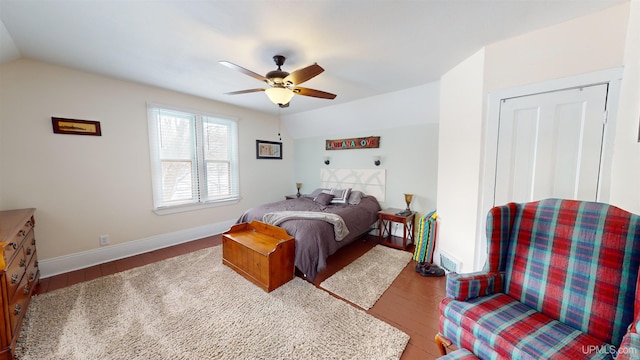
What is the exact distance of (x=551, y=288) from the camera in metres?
1.24

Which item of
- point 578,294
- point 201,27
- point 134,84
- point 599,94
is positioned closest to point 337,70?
point 201,27

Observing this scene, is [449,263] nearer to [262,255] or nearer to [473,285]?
[473,285]

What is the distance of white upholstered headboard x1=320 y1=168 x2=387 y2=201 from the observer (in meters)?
4.06

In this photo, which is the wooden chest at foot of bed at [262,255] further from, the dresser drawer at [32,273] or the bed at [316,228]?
the dresser drawer at [32,273]

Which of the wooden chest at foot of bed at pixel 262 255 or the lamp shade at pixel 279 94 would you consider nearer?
the lamp shade at pixel 279 94

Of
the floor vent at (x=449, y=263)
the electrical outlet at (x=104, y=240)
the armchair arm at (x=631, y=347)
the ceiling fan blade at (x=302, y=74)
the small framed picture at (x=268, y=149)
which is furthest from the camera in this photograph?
the small framed picture at (x=268, y=149)

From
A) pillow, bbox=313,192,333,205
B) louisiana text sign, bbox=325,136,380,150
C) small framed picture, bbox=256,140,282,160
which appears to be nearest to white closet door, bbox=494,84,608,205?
louisiana text sign, bbox=325,136,380,150

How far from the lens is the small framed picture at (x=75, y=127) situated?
2.47m

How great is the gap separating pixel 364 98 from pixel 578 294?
3.13m

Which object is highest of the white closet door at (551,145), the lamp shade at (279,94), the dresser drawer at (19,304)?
the lamp shade at (279,94)

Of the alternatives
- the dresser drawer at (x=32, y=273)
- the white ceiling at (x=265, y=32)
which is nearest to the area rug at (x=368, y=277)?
the white ceiling at (x=265, y=32)

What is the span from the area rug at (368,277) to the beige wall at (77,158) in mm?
2783

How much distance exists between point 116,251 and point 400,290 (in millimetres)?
3679

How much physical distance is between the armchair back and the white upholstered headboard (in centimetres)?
259
